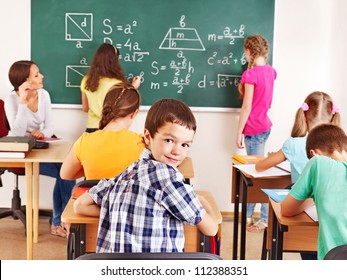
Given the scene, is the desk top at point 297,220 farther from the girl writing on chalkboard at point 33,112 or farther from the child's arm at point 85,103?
the child's arm at point 85,103

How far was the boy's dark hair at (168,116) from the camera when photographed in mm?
2064

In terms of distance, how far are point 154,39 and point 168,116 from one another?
127 inches

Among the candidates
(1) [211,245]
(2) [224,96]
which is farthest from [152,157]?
(2) [224,96]

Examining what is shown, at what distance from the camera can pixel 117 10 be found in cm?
513

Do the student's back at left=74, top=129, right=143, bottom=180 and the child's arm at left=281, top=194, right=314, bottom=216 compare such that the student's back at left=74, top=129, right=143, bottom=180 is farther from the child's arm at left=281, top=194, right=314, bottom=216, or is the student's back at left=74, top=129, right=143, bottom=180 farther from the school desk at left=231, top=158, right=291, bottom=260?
the school desk at left=231, top=158, right=291, bottom=260

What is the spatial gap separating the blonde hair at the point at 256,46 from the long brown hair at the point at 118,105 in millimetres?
2037

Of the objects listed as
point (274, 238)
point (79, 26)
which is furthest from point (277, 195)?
point (79, 26)

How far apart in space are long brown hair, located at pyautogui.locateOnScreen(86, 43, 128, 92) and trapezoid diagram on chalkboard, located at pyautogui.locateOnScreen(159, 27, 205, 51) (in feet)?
1.62

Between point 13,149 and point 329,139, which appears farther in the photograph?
point 13,149

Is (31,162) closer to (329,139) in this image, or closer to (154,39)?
(154,39)

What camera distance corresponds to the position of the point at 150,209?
1.94 metres

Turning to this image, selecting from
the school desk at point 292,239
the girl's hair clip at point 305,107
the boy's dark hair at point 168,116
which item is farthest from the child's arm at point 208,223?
the girl's hair clip at point 305,107

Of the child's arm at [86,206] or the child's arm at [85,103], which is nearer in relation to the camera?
the child's arm at [86,206]
